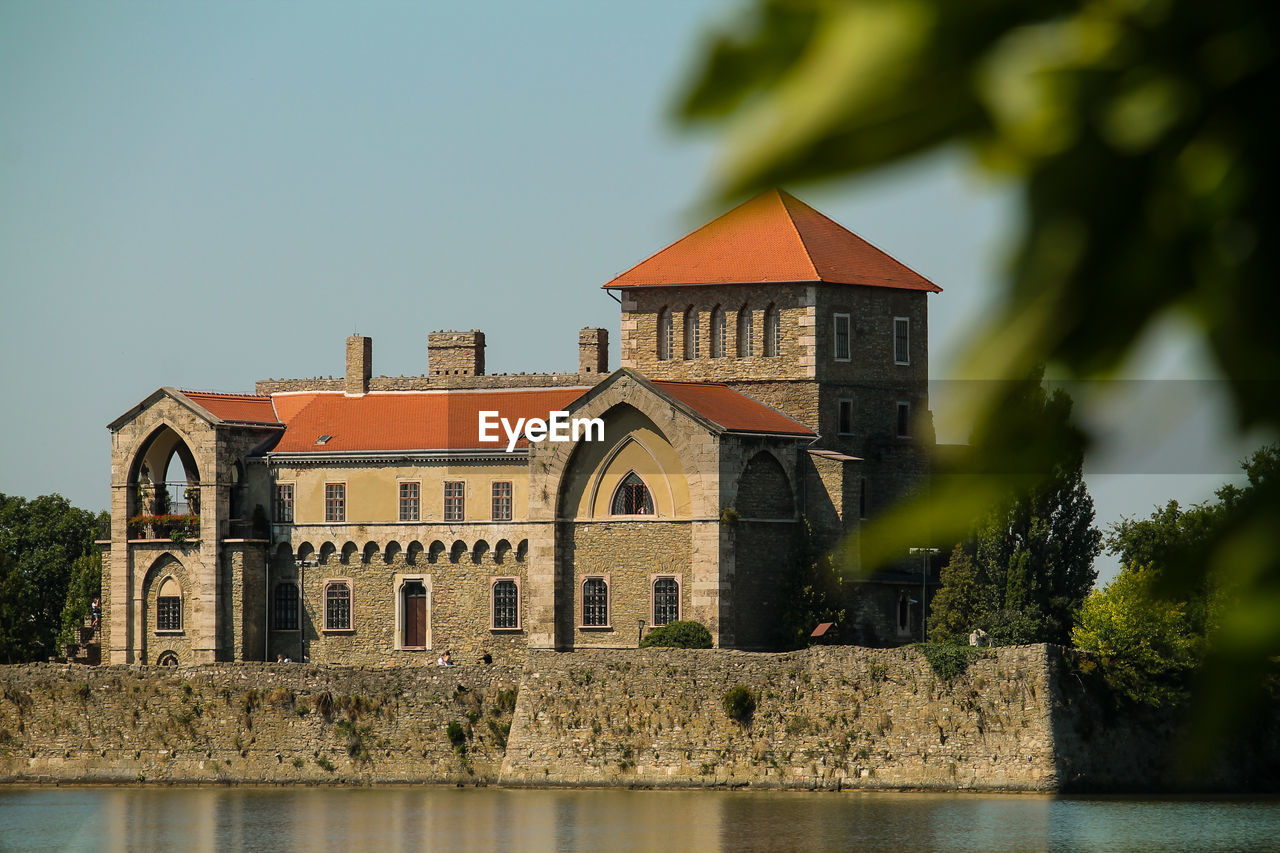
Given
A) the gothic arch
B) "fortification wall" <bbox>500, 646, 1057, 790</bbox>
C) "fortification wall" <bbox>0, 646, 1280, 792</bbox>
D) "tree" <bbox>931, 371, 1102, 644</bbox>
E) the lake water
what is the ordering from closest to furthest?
the lake water
"fortification wall" <bbox>500, 646, 1057, 790</bbox>
"fortification wall" <bbox>0, 646, 1280, 792</bbox>
"tree" <bbox>931, 371, 1102, 644</bbox>
the gothic arch

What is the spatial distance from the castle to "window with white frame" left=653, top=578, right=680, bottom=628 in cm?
6

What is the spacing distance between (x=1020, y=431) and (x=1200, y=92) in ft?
0.94

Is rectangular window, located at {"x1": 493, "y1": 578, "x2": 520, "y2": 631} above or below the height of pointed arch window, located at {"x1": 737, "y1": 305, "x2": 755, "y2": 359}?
below

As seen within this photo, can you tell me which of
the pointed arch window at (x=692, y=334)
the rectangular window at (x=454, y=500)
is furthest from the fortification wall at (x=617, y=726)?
the pointed arch window at (x=692, y=334)

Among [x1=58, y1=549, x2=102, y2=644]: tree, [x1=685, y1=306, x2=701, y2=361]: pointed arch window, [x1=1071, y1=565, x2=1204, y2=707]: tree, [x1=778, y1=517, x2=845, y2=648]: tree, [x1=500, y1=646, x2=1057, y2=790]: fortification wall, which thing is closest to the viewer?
[x1=500, y1=646, x2=1057, y2=790]: fortification wall

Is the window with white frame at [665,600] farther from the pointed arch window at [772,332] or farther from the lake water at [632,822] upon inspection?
the pointed arch window at [772,332]

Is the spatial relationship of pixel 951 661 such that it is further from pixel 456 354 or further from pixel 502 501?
pixel 456 354

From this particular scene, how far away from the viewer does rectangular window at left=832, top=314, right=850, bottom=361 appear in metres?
58.0

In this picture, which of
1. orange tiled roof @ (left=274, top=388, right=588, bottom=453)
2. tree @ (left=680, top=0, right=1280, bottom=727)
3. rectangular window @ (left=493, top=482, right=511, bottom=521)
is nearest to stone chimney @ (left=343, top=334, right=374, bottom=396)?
orange tiled roof @ (left=274, top=388, right=588, bottom=453)

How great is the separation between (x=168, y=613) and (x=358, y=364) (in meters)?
11.0

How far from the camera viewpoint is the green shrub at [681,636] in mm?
50031

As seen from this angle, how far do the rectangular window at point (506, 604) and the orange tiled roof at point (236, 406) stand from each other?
387 inches

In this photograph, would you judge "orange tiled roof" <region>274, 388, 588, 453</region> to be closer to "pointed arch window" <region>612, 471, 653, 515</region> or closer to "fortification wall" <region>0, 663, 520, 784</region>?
"pointed arch window" <region>612, 471, 653, 515</region>

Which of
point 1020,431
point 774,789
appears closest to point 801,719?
point 774,789
